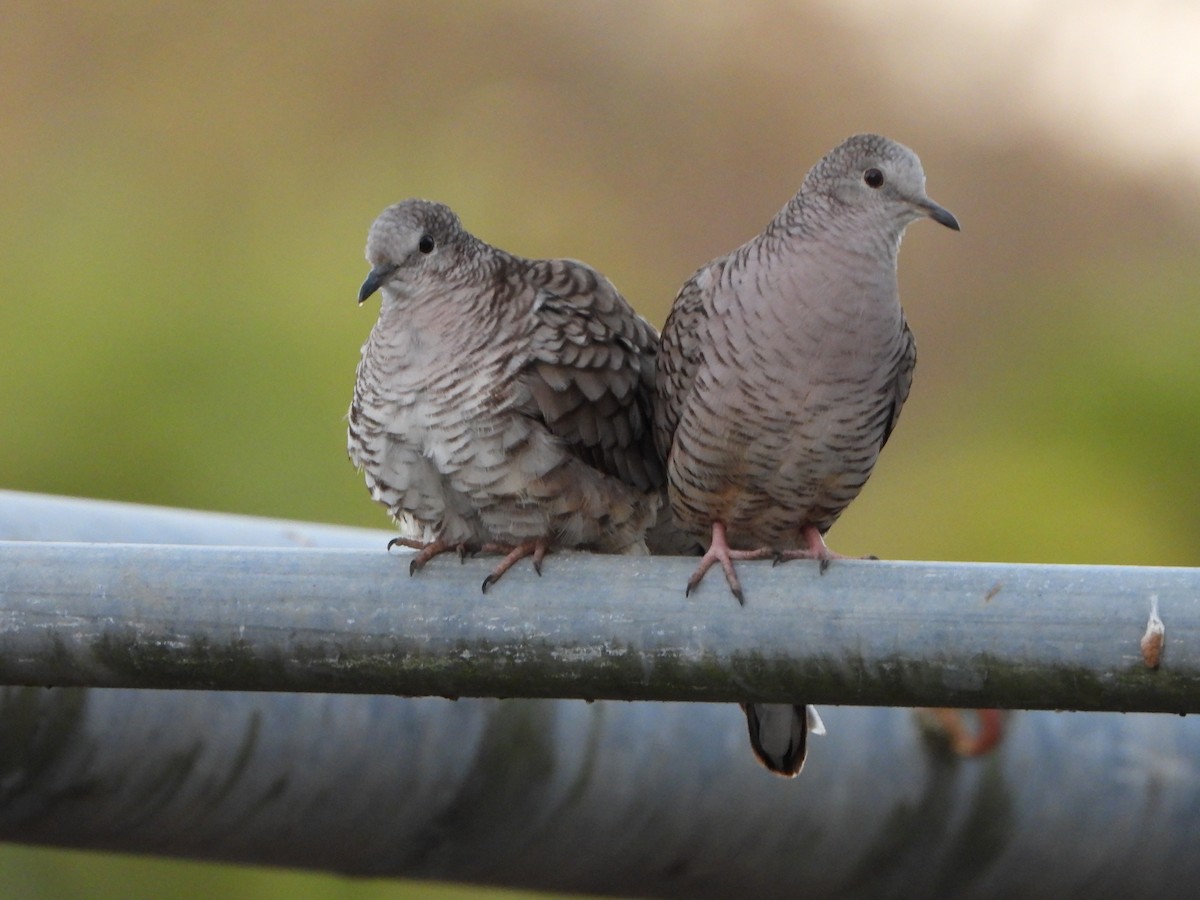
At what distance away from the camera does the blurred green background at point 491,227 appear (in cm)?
746

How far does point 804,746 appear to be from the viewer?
7.64ft

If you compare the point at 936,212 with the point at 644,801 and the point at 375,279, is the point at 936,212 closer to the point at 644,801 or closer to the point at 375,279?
the point at 375,279

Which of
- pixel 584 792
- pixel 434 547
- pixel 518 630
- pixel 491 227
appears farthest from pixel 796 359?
pixel 491 227

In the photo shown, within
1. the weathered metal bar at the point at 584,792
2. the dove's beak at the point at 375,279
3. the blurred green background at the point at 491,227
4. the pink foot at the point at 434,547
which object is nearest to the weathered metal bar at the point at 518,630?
the pink foot at the point at 434,547

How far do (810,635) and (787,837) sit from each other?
107cm

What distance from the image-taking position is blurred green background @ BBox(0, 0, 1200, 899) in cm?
A: 746

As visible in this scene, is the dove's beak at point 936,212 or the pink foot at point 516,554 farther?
the dove's beak at point 936,212

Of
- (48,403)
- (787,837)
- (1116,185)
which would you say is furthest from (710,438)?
(1116,185)

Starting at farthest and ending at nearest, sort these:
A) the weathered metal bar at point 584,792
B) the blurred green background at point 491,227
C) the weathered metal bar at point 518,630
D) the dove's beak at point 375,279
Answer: the blurred green background at point 491,227 < the dove's beak at point 375,279 < the weathered metal bar at point 584,792 < the weathered metal bar at point 518,630

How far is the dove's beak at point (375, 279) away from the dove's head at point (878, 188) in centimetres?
75

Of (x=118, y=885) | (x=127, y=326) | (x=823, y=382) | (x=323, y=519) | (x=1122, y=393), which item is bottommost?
(x=118, y=885)

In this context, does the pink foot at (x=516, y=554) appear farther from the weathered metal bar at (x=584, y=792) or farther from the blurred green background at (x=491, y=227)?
the blurred green background at (x=491, y=227)

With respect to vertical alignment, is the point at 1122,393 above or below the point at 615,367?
below

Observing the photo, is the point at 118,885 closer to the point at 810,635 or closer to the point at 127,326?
the point at 127,326
